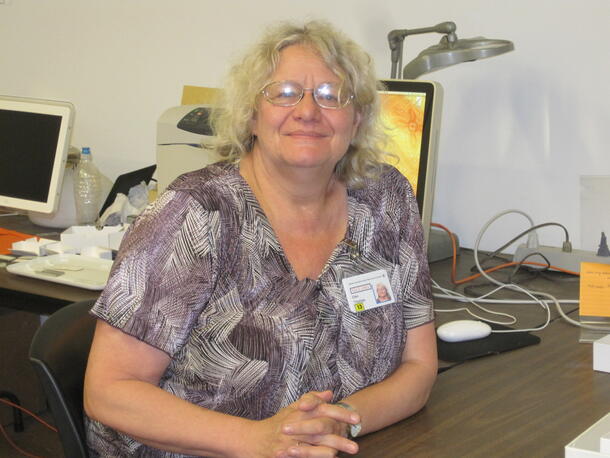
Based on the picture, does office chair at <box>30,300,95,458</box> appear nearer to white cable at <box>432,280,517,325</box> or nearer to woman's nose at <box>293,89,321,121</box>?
woman's nose at <box>293,89,321,121</box>

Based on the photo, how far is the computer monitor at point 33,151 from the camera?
8.33 feet

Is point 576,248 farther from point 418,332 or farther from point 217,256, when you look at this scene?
point 217,256

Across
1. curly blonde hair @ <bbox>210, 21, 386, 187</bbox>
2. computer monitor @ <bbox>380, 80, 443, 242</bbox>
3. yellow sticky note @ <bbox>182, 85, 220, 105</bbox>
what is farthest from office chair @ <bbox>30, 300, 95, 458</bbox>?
yellow sticky note @ <bbox>182, 85, 220, 105</bbox>

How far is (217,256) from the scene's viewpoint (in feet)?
4.37

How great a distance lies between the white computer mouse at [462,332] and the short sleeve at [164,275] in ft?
1.67

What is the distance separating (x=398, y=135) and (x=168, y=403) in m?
1.02

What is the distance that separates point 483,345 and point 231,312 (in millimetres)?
524

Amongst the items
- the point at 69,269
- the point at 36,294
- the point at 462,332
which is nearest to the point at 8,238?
the point at 69,269

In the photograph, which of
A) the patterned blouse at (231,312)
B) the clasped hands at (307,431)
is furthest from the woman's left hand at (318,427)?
the patterned blouse at (231,312)

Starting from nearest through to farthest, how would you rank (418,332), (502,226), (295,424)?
(295,424) → (418,332) → (502,226)

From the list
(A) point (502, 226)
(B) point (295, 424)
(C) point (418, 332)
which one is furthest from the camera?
(A) point (502, 226)

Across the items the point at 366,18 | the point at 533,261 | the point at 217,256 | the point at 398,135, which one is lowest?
the point at 533,261

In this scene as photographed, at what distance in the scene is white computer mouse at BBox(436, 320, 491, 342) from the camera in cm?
158

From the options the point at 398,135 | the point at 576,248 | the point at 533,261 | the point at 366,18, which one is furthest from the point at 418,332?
the point at 366,18
